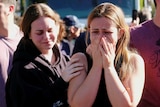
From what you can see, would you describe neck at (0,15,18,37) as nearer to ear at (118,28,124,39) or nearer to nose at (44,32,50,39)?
nose at (44,32,50,39)

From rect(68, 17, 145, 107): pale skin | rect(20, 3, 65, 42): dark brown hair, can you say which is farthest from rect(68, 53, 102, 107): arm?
rect(20, 3, 65, 42): dark brown hair

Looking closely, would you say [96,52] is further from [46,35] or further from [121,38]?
[46,35]

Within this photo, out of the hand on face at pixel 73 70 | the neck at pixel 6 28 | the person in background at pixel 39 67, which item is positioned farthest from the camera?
the neck at pixel 6 28

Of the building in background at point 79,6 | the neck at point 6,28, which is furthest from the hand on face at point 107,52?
the building in background at point 79,6

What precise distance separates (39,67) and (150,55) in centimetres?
72

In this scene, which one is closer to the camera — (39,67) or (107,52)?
(107,52)

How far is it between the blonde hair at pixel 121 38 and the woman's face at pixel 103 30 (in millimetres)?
31

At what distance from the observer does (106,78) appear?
2.66 meters

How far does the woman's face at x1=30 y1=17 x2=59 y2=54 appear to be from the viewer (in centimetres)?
304

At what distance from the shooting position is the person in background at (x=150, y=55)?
3.03m

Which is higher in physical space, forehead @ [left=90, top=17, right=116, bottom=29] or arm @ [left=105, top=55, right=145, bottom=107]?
forehead @ [left=90, top=17, right=116, bottom=29]

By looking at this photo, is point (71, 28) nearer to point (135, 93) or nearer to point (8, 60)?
point (8, 60)

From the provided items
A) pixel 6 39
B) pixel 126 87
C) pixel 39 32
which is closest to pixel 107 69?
pixel 126 87

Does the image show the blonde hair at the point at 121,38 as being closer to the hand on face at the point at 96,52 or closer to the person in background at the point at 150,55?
the hand on face at the point at 96,52
